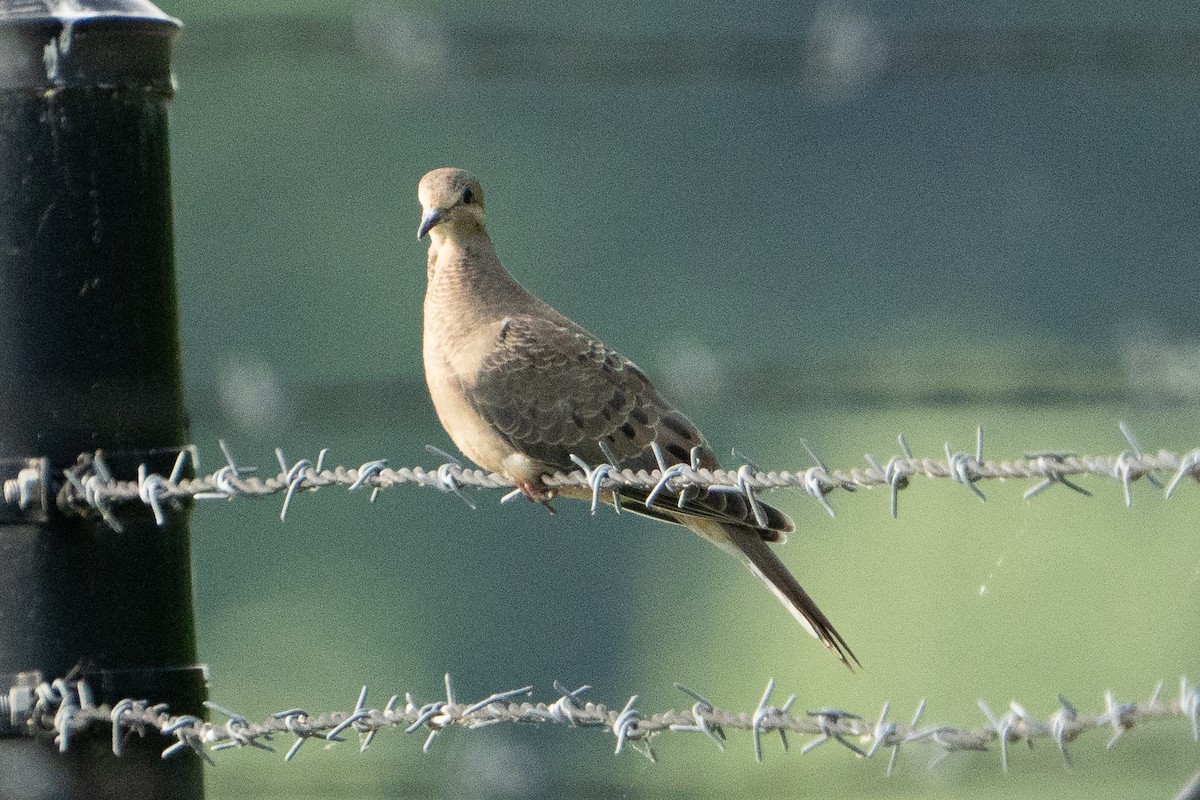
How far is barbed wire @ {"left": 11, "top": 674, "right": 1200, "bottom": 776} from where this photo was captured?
169cm

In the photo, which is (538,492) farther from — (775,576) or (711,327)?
(711,327)

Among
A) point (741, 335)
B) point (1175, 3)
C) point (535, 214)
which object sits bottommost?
point (741, 335)

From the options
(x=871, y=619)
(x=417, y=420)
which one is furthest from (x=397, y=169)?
(x=417, y=420)

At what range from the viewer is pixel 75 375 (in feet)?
8.18

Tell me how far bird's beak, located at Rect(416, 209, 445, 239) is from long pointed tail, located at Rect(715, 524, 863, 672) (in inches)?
32.8

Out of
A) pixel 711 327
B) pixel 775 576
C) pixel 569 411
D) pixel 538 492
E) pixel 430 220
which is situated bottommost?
pixel 711 327

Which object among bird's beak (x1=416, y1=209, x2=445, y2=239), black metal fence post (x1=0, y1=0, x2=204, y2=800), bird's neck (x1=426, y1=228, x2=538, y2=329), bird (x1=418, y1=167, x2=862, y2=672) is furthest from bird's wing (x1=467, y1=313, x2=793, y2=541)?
black metal fence post (x1=0, y1=0, x2=204, y2=800)

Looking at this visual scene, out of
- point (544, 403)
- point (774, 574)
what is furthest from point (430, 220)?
point (774, 574)

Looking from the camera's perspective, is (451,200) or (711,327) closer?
(451,200)

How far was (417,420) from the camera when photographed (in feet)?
15.1

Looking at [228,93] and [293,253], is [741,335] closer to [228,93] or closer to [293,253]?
[293,253]

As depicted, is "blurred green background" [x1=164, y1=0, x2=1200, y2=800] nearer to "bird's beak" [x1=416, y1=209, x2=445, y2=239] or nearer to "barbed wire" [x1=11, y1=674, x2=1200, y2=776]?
"bird's beak" [x1=416, y1=209, x2=445, y2=239]

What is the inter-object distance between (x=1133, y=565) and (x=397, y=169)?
22.3 feet

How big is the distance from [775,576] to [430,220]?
1.06m
